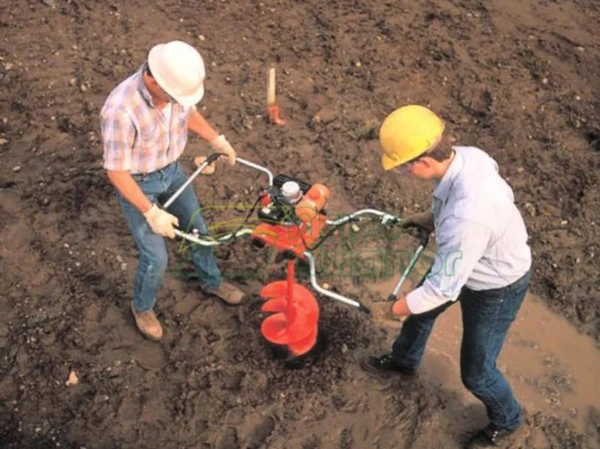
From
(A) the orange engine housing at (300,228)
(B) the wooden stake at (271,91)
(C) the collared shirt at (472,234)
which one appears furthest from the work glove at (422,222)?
(B) the wooden stake at (271,91)

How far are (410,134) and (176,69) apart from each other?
3.76 ft

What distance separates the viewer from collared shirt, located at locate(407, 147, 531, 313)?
9.41ft

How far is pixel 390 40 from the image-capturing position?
6828mm

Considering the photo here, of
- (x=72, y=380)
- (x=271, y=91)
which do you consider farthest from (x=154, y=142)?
(x=271, y=91)

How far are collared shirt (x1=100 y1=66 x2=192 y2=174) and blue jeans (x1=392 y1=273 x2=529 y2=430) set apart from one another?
5.48 ft

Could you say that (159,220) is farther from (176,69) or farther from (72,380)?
(72,380)

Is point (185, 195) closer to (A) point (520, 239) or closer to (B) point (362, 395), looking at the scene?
(B) point (362, 395)

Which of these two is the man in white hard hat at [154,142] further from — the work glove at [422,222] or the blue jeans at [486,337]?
the blue jeans at [486,337]

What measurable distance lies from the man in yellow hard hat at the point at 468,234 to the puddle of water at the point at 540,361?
0.92 metres

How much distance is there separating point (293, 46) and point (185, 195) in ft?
10.3

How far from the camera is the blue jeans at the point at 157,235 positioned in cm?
376

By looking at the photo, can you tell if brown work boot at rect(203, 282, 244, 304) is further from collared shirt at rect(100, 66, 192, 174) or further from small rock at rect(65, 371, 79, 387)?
collared shirt at rect(100, 66, 192, 174)

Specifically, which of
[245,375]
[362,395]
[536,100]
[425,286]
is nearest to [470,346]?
[425,286]

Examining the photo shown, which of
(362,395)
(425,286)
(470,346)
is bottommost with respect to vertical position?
(362,395)
